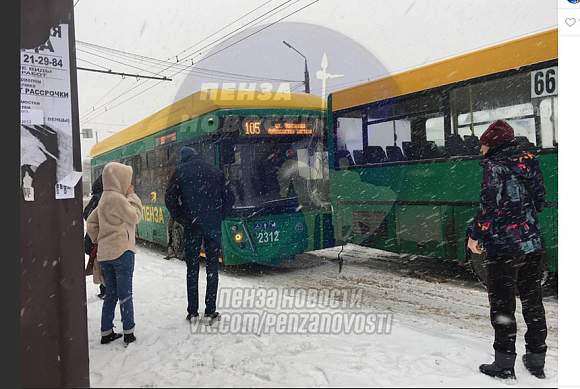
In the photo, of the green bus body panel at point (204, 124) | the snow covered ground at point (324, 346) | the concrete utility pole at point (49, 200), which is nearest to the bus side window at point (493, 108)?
the snow covered ground at point (324, 346)

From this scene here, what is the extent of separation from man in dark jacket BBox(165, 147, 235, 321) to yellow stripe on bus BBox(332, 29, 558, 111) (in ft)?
12.6

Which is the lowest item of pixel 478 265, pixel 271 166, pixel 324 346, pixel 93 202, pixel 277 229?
pixel 324 346

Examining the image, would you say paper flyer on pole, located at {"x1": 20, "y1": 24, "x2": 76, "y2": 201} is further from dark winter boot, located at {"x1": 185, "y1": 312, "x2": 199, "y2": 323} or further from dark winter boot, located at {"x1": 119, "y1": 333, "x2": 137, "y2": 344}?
dark winter boot, located at {"x1": 185, "y1": 312, "x2": 199, "y2": 323}

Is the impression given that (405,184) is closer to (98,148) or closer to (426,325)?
(426,325)

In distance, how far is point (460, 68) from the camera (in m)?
6.82

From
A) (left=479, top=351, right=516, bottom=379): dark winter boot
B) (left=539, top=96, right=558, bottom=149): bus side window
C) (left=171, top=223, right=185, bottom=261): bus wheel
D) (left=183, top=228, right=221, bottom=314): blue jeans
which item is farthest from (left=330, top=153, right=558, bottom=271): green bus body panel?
(left=183, top=228, right=221, bottom=314): blue jeans

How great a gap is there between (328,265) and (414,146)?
272cm

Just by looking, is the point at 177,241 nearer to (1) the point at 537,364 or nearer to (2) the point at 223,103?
(2) the point at 223,103

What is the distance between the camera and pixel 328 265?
8.77 metres

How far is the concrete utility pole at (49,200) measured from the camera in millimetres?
3174

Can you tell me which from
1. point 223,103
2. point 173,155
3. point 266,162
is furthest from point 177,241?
point 223,103

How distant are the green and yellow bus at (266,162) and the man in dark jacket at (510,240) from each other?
438 centimetres

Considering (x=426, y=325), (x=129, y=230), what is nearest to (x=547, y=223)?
(x=426, y=325)

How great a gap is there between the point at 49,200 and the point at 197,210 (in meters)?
1.86
